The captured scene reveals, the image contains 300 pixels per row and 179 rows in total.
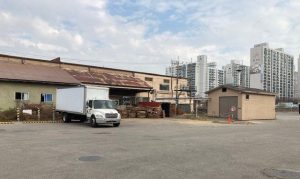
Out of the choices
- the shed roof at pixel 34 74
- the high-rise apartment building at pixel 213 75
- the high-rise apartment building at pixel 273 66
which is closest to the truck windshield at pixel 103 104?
the shed roof at pixel 34 74

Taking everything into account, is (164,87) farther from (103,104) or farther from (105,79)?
(103,104)

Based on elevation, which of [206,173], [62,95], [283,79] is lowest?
[206,173]

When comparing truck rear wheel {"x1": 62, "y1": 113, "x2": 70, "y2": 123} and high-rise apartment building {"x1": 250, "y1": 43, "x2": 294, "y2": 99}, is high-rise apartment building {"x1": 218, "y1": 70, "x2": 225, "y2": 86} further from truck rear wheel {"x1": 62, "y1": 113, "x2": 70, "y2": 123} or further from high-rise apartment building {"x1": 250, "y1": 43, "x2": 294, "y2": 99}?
truck rear wheel {"x1": 62, "y1": 113, "x2": 70, "y2": 123}

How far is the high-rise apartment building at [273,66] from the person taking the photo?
10381cm

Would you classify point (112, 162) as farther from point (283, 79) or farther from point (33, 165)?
point (283, 79)

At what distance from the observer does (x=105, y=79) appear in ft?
152

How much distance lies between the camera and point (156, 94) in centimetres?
A: 5862

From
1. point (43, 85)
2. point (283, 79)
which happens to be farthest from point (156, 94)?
point (283, 79)

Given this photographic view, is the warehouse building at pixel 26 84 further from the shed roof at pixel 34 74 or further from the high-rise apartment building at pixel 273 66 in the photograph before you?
the high-rise apartment building at pixel 273 66

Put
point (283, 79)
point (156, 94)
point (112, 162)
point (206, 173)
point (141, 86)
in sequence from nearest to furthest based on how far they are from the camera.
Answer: point (206, 173) < point (112, 162) < point (141, 86) < point (156, 94) < point (283, 79)

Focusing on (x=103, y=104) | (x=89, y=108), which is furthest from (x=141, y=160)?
(x=89, y=108)

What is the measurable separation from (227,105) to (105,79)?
1644cm

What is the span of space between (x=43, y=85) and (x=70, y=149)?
2573cm

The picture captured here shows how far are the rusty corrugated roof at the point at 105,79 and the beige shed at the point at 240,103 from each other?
10324mm
